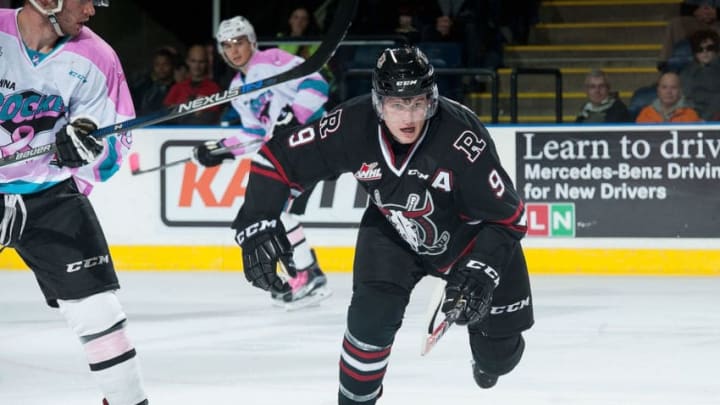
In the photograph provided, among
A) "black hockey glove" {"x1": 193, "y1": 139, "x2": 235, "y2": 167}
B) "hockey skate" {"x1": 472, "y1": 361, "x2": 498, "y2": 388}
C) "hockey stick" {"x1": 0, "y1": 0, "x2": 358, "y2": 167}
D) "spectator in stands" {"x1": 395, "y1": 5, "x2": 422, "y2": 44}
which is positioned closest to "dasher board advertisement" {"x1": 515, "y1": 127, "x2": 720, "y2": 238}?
"spectator in stands" {"x1": 395, "y1": 5, "x2": 422, "y2": 44}

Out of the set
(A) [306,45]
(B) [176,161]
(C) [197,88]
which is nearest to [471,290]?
(B) [176,161]

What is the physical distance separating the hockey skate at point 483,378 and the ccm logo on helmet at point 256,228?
0.94 metres

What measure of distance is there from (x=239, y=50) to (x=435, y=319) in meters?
3.19

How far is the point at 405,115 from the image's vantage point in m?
3.42

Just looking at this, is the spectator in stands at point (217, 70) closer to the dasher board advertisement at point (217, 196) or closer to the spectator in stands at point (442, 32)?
the dasher board advertisement at point (217, 196)

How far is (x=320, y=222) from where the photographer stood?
809 cm

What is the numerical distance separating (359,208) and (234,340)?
254 cm

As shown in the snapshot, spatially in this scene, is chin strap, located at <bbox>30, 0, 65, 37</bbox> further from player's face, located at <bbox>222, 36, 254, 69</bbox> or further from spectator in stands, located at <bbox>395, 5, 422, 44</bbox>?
spectator in stands, located at <bbox>395, 5, 422, 44</bbox>

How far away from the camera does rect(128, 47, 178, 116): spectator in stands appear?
917 cm

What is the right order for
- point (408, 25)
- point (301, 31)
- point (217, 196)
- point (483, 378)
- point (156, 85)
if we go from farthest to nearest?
point (408, 25), point (156, 85), point (301, 31), point (217, 196), point (483, 378)

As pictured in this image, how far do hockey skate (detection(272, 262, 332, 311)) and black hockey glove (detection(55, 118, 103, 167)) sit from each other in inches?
127

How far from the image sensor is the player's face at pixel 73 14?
3.45m

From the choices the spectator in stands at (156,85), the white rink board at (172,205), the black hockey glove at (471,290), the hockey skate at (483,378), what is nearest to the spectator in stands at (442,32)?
the white rink board at (172,205)

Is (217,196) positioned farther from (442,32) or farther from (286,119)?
(442,32)
